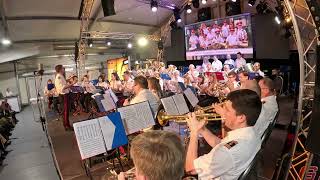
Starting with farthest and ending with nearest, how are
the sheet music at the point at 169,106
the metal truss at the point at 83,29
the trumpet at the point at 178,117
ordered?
1. the metal truss at the point at 83,29
2. the sheet music at the point at 169,106
3. the trumpet at the point at 178,117

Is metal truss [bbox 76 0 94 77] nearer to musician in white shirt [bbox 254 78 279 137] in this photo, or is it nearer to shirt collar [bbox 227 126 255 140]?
musician in white shirt [bbox 254 78 279 137]

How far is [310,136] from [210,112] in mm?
1246

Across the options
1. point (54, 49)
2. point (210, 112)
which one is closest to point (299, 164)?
point (210, 112)

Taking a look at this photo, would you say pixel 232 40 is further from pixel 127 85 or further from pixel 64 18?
pixel 64 18

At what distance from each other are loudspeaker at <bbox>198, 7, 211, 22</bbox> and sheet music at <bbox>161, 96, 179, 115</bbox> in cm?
1365

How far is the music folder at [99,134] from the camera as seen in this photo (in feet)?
12.8

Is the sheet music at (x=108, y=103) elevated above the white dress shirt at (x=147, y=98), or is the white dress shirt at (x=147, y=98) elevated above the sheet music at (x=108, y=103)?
the white dress shirt at (x=147, y=98)

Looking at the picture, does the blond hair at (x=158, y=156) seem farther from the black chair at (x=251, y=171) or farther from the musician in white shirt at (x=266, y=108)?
the musician in white shirt at (x=266, y=108)

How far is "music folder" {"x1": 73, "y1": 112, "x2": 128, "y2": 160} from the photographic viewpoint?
12.8 ft

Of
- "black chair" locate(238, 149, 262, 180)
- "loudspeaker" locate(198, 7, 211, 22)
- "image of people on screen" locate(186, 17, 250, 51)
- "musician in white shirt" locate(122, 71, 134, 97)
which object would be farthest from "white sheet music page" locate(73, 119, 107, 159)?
"loudspeaker" locate(198, 7, 211, 22)

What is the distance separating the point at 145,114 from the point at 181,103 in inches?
37.9

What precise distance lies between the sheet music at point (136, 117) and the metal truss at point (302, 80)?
2206 mm

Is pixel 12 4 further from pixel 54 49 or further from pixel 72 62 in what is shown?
pixel 72 62

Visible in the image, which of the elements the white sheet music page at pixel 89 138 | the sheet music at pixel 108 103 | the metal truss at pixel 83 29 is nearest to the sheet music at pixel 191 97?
the sheet music at pixel 108 103
